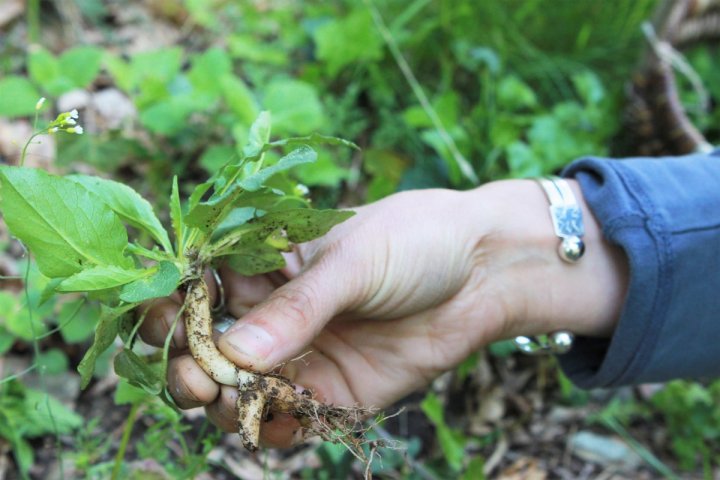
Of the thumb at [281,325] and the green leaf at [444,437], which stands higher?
the thumb at [281,325]

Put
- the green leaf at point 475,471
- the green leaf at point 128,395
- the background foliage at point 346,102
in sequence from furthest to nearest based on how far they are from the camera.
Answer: the background foliage at point 346,102, the green leaf at point 475,471, the green leaf at point 128,395

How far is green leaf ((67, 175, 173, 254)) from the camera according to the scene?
3.59 ft

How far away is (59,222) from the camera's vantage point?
3.15 ft

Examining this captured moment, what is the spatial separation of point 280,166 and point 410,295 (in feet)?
1.53

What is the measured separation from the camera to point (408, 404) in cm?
191

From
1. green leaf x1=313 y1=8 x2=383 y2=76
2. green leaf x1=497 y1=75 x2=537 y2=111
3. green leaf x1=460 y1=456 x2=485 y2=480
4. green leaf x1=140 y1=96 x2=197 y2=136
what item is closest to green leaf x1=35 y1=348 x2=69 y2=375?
green leaf x1=140 y1=96 x2=197 y2=136

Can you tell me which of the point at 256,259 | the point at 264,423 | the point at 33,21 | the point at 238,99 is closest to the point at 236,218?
the point at 256,259

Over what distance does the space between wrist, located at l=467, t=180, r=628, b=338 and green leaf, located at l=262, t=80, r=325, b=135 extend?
2.20ft

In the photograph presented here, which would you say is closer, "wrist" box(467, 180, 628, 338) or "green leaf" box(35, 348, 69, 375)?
"wrist" box(467, 180, 628, 338)

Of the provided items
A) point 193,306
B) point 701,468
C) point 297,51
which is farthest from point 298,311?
point 297,51

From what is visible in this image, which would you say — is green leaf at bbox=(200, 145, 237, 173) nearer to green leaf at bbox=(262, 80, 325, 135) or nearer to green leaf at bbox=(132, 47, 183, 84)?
green leaf at bbox=(262, 80, 325, 135)

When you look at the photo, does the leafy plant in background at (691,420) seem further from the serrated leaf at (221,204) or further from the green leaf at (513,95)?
the serrated leaf at (221,204)

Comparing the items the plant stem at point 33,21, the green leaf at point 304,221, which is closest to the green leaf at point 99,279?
the green leaf at point 304,221

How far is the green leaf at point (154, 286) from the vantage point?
936 millimetres
